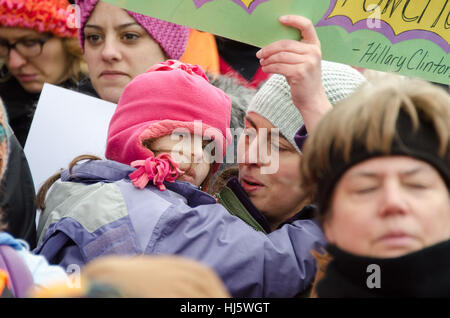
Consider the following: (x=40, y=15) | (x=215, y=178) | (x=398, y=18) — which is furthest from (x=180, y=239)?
(x=40, y=15)

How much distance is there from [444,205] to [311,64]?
2.76ft

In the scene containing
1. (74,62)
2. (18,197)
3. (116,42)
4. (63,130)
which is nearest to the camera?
(18,197)

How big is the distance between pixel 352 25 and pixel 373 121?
854 mm

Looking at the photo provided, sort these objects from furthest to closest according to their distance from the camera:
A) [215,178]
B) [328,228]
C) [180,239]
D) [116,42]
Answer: [116,42] → [215,178] → [180,239] → [328,228]

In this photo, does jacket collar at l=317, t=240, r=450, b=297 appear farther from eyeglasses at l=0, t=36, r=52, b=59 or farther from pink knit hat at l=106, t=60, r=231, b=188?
eyeglasses at l=0, t=36, r=52, b=59

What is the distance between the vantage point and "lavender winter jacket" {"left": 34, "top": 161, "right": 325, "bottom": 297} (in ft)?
6.68

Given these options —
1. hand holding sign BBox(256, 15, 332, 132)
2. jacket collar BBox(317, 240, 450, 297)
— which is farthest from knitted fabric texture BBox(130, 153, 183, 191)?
jacket collar BBox(317, 240, 450, 297)

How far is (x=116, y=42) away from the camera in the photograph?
3.37 meters

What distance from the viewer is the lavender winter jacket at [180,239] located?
2.04 m

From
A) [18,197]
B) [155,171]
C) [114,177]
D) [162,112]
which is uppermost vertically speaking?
[162,112]

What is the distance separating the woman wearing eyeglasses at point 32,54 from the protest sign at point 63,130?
0.57 m

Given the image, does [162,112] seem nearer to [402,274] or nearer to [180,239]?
[180,239]

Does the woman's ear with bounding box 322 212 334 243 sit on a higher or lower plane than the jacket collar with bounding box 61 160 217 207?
higher
